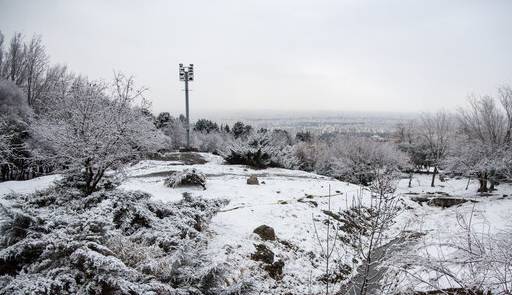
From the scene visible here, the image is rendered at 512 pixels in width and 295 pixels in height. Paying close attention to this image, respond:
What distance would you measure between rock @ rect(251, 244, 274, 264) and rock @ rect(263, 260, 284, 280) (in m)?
0.12

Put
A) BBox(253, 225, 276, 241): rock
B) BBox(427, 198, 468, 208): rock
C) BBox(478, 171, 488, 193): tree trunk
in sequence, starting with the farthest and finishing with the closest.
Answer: BBox(478, 171, 488, 193): tree trunk
BBox(427, 198, 468, 208): rock
BBox(253, 225, 276, 241): rock

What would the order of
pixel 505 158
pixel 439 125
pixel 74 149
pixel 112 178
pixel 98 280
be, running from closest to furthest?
pixel 98 280 < pixel 74 149 < pixel 112 178 < pixel 505 158 < pixel 439 125

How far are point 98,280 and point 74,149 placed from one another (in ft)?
14.9

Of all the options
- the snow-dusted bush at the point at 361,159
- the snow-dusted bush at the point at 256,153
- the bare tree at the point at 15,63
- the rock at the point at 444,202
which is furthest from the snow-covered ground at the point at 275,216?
the bare tree at the point at 15,63

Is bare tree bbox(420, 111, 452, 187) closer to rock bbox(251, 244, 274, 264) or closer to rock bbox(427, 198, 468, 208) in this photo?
rock bbox(427, 198, 468, 208)

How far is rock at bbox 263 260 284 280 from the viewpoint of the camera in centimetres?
665

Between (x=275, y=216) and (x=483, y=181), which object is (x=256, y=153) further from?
(x=483, y=181)

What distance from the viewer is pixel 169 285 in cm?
351

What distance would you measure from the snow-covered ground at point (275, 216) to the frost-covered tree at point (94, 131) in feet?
3.67

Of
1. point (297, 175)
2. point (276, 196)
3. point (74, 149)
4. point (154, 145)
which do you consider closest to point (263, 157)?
point (297, 175)

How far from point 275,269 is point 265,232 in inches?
49.0

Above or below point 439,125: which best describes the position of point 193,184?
below

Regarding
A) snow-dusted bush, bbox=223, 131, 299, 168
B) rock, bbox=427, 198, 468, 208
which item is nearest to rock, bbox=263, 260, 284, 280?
rock, bbox=427, 198, 468, 208

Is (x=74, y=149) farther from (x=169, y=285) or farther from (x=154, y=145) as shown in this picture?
(x=169, y=285)
